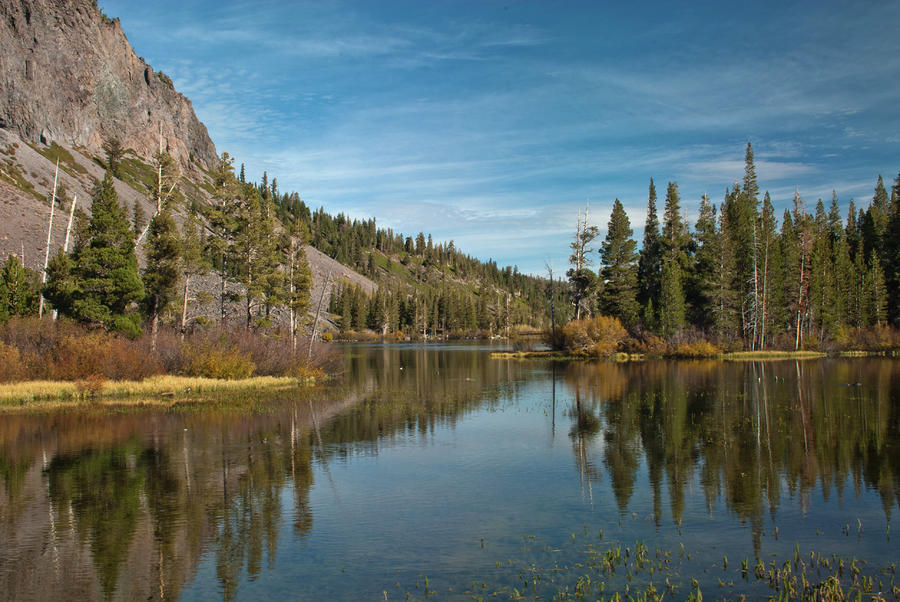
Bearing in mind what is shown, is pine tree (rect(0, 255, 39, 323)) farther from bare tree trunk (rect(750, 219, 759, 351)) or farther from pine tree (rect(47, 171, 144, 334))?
bare tree trunk (rect(750, 219, 759, 351))

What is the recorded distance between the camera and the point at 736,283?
75.6 metres

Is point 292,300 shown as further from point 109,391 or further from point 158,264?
point 109,391

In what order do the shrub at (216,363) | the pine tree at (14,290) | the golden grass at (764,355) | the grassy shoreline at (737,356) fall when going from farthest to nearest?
the grassy shoreline at (737,356)
the golden grass at (764,355)
the pine tree at (14,290)
the shrub at (216,363)

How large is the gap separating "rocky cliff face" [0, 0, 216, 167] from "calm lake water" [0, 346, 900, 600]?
433ft

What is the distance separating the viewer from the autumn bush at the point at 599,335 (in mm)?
68812

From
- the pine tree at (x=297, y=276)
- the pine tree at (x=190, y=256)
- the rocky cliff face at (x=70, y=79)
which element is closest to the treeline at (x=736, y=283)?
the pine tree at (x=297, y=276)

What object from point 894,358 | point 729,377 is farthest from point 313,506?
point 894,358

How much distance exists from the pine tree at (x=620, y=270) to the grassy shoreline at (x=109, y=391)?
50.8 m

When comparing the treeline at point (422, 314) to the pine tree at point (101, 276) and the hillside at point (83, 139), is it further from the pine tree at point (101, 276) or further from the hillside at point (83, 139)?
the pine tree at point (101, 276)

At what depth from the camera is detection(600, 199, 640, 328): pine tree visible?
7556cm

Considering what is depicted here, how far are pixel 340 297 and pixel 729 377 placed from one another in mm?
122542

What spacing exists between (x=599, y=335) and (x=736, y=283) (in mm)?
20124

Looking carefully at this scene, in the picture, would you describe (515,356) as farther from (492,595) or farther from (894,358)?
(492,595)

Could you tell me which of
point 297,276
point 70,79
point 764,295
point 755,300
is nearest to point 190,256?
point 297,276
